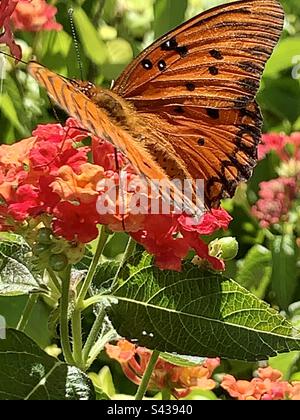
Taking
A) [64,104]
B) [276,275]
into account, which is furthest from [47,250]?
[276,275]

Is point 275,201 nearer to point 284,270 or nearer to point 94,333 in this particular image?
point 284,270

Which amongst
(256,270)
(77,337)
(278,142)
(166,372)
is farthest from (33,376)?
(278,142)

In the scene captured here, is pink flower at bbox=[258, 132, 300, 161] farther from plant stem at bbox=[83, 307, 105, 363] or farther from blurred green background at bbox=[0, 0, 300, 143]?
plant stem at bbox=[83, 307, 105, 363]

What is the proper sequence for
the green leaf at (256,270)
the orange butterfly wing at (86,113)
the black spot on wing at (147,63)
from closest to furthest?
the orange butterfly wing at (86,113) < the black spot on wing at (147,63) < the green leaf at (256,270)

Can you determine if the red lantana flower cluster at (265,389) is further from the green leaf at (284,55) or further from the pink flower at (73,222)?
the green leaf at (284,55)

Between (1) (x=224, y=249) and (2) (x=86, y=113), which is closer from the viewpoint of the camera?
(2) (x=86, y=113)

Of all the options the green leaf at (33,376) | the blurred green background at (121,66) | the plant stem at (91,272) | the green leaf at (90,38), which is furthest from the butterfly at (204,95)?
the green leaf at (90,38)
